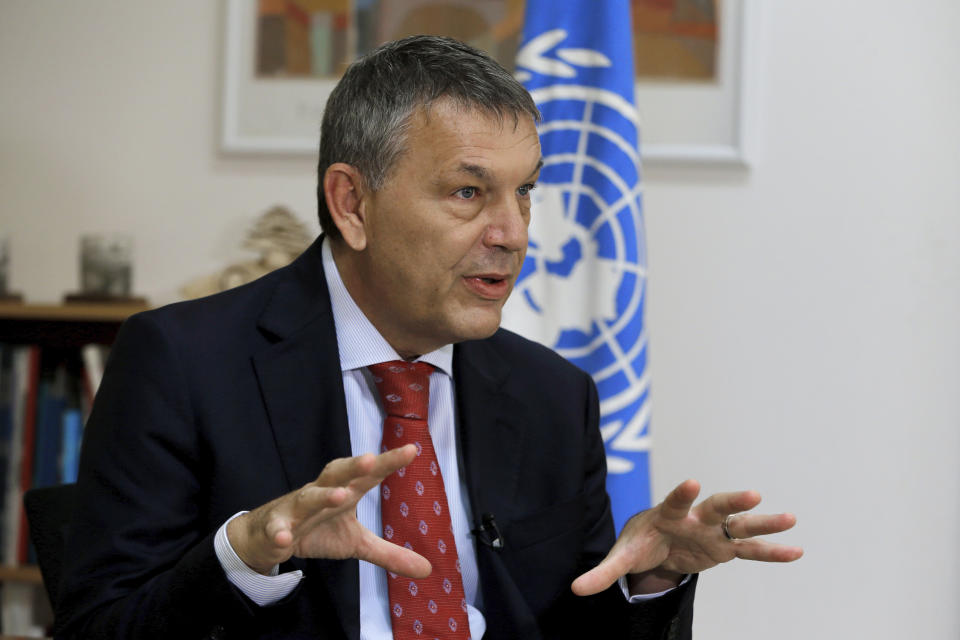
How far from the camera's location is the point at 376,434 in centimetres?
157

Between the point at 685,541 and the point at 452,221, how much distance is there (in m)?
0.58

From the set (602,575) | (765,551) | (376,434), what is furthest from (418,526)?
(765,551)

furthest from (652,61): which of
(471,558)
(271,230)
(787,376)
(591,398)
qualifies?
(471,558)

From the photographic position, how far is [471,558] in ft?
5.21

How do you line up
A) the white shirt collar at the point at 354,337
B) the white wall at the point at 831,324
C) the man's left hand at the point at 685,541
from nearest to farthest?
the man's left hand at the point at 685,541 < the white shirt collar at the point at 354,337 < the white wall at the point at 831,324

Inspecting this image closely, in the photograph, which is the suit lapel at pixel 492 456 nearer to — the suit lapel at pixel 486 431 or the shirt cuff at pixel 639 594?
the suit lapel at pixel 486 431

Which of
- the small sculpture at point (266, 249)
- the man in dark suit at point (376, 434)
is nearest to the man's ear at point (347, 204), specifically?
the man in dark suit at point (376, 434)

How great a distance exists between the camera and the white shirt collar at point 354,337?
1.59 metres

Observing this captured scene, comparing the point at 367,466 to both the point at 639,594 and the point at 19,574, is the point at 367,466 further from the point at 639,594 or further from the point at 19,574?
the point at 19,574

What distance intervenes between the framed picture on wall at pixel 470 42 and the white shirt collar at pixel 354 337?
1.44 meters

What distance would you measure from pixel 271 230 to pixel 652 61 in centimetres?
118

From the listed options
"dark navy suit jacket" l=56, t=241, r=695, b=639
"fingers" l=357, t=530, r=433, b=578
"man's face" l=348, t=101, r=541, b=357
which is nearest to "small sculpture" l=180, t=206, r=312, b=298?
"dark navy suit jacket" l=56, t=241, r=695, b=639

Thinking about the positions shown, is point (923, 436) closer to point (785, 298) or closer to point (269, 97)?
point (785, 298)

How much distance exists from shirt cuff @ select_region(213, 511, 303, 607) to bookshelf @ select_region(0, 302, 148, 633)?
66.0 inches
